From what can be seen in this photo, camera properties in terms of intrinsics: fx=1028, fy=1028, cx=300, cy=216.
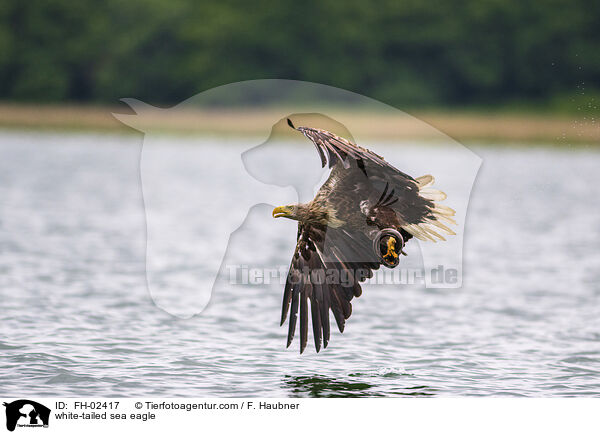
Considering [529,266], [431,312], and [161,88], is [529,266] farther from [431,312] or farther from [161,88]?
[161,88]

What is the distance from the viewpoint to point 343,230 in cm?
839

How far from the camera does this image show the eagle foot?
782 cm

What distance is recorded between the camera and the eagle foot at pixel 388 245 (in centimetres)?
782

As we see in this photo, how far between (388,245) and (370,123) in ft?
118

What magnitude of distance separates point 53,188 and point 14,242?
1076 centimetres

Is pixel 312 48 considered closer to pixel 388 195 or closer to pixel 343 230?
pixel 343 230

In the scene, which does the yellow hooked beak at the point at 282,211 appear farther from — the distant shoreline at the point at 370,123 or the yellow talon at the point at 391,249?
the distant shoreline at the point at 370,123

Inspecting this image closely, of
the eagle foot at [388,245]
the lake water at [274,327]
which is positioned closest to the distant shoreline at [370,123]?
the lake water at [274,327]

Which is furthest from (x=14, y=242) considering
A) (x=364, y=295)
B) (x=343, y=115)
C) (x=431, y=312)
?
(x=343, y=115)
